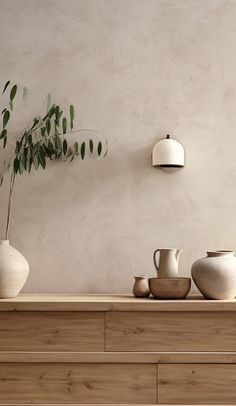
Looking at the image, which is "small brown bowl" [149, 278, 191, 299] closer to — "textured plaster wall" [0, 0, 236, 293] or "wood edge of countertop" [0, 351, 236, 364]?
"wood edge of countertop" [0, 351, 236, 364]

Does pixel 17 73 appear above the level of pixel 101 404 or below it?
above

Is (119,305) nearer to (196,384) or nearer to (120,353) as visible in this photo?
(120,353)

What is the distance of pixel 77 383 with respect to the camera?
2.68m

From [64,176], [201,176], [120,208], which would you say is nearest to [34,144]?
[64,176]

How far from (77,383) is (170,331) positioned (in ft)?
1.51

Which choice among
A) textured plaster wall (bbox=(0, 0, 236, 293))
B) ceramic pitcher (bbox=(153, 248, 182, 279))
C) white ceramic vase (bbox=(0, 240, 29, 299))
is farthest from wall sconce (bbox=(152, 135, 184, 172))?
white ceramic vase (bbox=(0, 240, 29, 299))

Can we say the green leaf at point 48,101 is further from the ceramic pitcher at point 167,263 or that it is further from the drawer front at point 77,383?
the drawer front at point 77,383

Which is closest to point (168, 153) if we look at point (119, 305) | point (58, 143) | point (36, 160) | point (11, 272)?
point (58, 143)

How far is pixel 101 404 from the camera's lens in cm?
267

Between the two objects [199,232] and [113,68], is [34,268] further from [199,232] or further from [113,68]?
[113,68]

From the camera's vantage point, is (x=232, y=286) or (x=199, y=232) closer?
(x=232, y=286)

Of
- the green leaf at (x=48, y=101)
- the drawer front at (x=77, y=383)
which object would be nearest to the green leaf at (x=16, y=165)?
the green leaf at (x=48, y=101)

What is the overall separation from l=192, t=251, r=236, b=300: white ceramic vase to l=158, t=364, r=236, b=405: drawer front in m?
0.32

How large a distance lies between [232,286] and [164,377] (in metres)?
0.50
